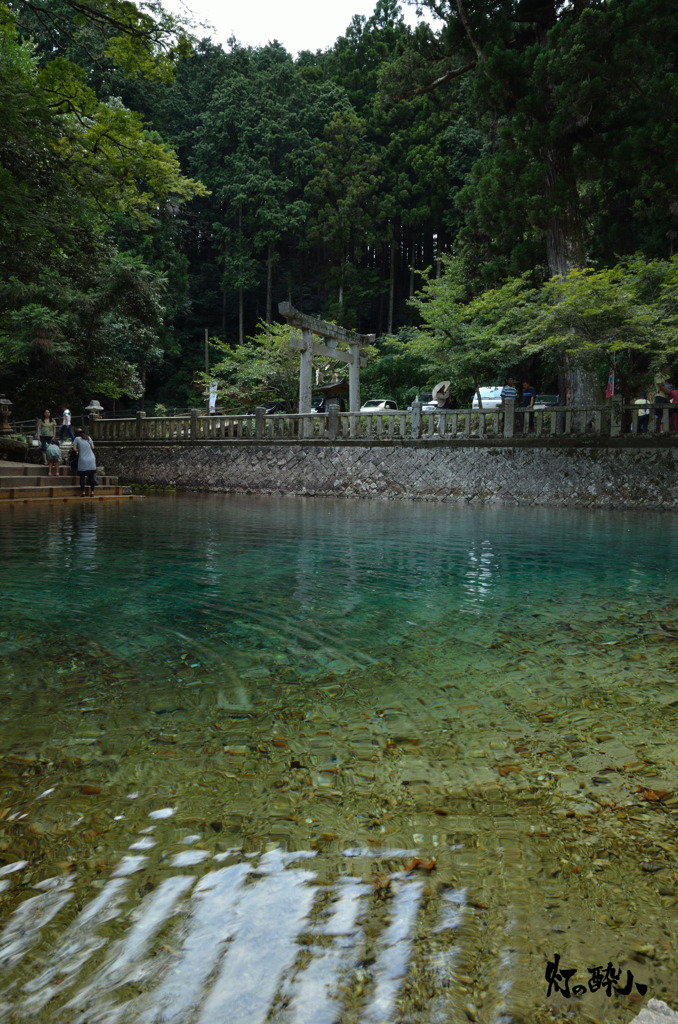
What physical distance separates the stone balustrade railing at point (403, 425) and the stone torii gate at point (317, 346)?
1.05 meters

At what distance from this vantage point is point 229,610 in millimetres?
5109

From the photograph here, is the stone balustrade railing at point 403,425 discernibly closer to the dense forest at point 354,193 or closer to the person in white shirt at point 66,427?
the dense forest at point 354,193

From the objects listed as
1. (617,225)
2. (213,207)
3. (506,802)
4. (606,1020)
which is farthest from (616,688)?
(213,207)

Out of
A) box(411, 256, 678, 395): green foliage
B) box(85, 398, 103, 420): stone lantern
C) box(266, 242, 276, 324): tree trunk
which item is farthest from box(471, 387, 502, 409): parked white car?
box(266, 242, 276, 324): tree trunk

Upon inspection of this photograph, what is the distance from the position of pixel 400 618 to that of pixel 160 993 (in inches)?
137

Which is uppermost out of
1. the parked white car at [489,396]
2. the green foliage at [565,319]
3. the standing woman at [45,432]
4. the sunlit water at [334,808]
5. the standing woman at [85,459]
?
the green foliage at [565,319]

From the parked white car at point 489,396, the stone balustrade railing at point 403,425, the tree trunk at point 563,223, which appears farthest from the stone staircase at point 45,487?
the parked white car at point 489,396

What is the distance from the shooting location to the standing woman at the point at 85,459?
16.8m

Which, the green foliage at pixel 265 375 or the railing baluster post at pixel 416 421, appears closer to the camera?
the railing baluster post at pixel 416 421

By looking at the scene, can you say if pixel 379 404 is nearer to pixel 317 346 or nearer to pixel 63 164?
pixel 317 346

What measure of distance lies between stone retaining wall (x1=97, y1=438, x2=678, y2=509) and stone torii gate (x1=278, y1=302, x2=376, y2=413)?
208 centimetres

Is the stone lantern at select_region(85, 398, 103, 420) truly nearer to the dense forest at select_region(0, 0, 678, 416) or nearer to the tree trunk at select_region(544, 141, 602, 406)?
the dense forest at select_region(0, 0, 678, 416)

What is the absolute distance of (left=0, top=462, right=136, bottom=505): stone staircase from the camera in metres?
16.5

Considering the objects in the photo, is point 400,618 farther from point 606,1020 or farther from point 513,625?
point 606,1020
